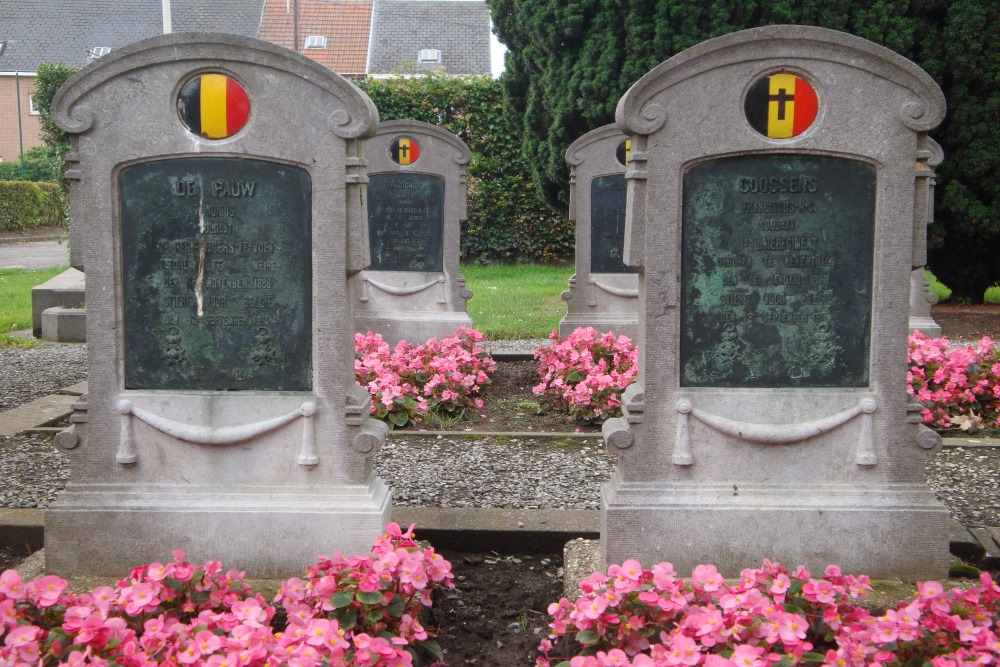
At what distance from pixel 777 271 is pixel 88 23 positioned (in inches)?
1682

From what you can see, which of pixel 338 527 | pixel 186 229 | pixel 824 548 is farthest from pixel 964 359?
pixel 186 229

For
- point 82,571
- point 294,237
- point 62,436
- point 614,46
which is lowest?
point 82,571

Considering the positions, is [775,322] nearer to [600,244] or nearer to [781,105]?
[781,105]

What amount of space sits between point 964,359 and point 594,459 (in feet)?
9.16

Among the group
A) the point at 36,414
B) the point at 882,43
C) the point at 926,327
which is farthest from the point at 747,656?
the point at 882,43

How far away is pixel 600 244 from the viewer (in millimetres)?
9023

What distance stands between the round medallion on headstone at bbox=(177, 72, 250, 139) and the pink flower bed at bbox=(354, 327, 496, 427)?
102 inches

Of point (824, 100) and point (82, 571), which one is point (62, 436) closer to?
point (82, 571)

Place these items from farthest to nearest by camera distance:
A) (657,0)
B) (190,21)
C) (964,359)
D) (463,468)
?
(190,21) → (657,0) → (964,359) → (463,468)

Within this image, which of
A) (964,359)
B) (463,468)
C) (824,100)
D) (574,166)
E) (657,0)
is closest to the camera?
(824,100)

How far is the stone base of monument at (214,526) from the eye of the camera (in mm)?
3748

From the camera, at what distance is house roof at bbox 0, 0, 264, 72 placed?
1564 inches

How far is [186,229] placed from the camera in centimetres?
378

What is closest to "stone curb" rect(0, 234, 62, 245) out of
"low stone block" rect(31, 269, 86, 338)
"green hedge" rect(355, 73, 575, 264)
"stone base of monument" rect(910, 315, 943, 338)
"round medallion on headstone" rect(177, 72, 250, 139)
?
"green hedge" rect(355, 73, 575, 264)
